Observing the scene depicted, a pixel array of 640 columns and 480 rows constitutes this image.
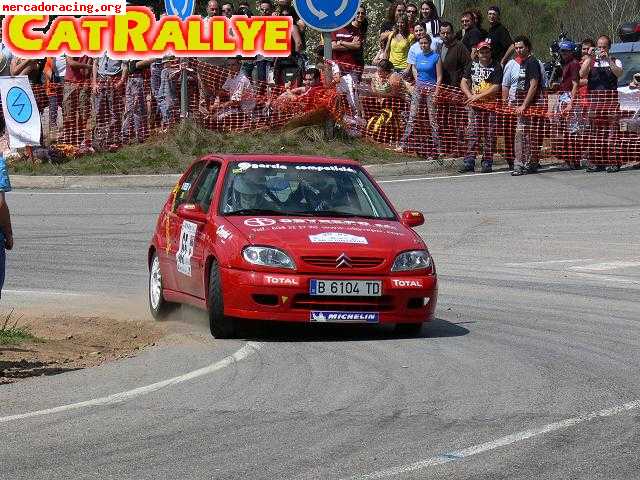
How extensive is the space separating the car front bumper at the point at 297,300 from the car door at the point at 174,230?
4.15 feet

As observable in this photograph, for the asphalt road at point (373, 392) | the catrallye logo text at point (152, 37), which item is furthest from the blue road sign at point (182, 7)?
the asphalt road at point (373, 392)

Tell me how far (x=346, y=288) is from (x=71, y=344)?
2.15 m

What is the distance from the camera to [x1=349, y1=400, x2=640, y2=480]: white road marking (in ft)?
22.5

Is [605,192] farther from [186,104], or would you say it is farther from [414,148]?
[186,104]

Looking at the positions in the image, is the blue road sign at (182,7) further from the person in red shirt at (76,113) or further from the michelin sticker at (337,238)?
the michelin sticker at (337,238)

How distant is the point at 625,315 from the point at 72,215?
936 cm

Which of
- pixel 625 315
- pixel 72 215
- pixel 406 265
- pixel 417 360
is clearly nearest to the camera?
pixel 417 360

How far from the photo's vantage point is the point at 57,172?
77.3 ft

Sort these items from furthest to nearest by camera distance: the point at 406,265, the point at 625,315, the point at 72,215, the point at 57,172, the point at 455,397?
the point at 57,172 < the point at 72,215 < the point at 625,315 < the point at 406,265 < the point at 455,397

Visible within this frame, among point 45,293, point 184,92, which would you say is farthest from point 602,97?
point 45,293

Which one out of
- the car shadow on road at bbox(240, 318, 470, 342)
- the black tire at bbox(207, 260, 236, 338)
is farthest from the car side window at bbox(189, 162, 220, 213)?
the car shadow on road at bbox(240, 318, 470, 342)

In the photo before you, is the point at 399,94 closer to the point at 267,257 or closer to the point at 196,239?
the point at 196,239

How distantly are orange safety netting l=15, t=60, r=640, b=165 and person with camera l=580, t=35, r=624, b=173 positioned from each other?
0.04 meters

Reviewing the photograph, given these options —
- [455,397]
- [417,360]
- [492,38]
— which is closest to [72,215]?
[492,38]
